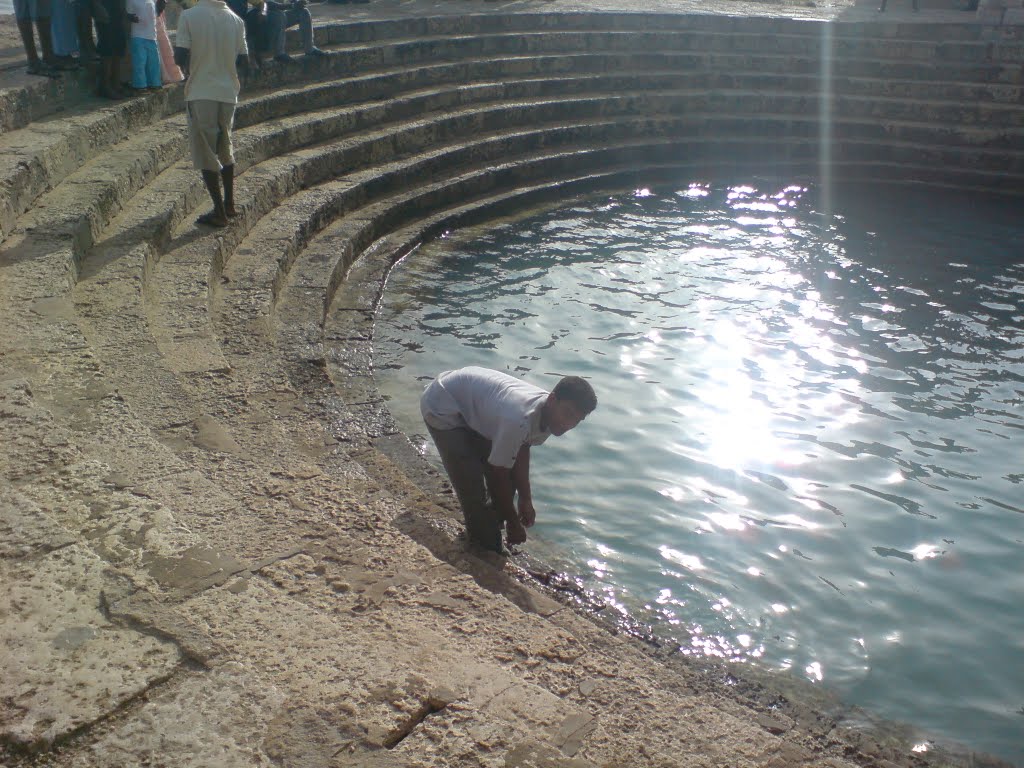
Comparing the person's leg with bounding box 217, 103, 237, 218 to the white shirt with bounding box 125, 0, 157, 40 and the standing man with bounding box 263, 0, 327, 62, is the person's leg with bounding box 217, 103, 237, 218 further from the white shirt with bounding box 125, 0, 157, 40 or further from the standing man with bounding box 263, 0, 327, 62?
the standing man with bounding box 263, 0, 327, 62

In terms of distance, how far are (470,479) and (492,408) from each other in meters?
0.40

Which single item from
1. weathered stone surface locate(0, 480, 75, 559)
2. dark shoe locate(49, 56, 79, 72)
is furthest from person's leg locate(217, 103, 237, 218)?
weathered stone surface locate(0, 480, 75, 559)

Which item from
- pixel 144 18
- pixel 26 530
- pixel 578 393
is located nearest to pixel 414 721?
pixel 26 530

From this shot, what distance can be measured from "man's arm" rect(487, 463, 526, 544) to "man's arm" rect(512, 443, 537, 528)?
31 millimetres

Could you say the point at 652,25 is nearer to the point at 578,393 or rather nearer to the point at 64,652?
the point at 578,393

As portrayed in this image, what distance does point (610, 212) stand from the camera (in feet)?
34.7

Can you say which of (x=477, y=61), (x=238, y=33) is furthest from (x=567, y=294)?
(x=477, y=61)

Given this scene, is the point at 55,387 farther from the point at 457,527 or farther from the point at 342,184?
the point at 342,184

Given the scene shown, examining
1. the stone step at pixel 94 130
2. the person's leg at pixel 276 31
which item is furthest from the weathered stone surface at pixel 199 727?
the person's leg at pixel 276 31

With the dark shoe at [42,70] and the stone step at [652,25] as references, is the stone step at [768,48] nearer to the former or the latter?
the stone step at [652,25]

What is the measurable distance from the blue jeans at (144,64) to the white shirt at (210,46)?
5.64 feet

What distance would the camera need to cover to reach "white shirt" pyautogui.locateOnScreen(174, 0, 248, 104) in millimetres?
6621

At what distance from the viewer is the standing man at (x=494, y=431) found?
3895mm

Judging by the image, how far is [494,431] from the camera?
417 centimetres
